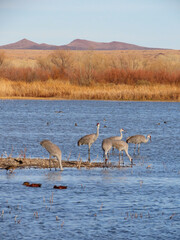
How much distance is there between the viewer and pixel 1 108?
43.4 meters

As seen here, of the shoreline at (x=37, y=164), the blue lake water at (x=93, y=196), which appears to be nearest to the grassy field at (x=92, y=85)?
the blue lake water at (x=93, y=196)

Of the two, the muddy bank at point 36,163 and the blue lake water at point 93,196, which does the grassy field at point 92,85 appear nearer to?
the blue lake water at point 93,196

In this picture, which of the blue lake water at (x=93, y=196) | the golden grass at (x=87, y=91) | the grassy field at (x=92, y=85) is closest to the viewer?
A: the blue lake water at (x=93, y=196)

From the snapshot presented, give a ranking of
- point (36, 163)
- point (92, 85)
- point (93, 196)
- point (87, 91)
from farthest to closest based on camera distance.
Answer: point (92, 85) → point (87, 91) → point (36, 163) → point (93, 196)

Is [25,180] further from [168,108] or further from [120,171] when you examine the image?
[168,108]

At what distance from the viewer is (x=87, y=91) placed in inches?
1892

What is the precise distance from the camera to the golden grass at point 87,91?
154ft

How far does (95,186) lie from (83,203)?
183cm

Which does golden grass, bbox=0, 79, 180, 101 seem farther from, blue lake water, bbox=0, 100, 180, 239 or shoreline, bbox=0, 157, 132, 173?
shoreline, bbox=0, 157, 132, 173

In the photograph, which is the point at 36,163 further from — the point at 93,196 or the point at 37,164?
the point at 93,196

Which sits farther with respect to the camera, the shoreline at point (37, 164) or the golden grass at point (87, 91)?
the golden grass at point (87, 91)

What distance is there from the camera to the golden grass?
1850 inches

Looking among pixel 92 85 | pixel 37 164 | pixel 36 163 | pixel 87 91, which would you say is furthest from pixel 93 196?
pixel 92 85

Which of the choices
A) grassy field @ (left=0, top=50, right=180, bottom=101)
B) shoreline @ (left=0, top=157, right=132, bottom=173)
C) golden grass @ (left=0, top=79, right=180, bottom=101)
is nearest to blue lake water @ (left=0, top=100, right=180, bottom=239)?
shoreline @ (left=0, top=157, right=132, bottom=173)
